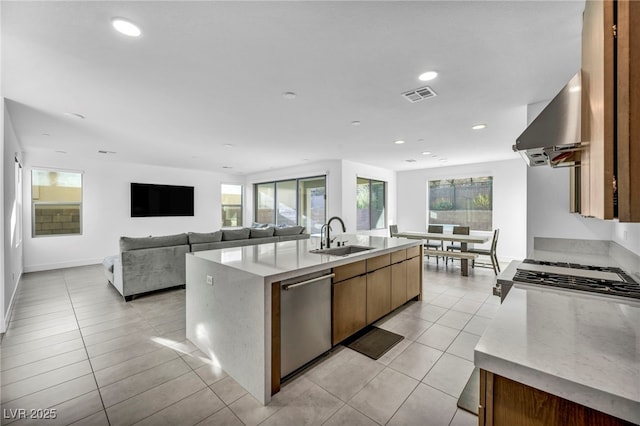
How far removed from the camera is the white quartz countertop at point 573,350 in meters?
0.68

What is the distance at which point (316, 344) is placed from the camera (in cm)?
225

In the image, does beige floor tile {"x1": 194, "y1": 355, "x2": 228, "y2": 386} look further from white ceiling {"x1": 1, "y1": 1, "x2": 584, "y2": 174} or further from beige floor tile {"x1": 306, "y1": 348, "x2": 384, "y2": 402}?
white ceiling {"x1": 1, "y1": 1, "x2": 584, "y2": 174}

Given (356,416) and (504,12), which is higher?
(504,12)

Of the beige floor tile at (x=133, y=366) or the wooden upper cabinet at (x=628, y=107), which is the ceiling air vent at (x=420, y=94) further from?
the beige floor tile at (x=133, y=366)

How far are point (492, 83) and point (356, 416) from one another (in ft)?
10.0

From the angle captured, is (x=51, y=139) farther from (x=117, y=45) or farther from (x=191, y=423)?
(x=191, y=423)

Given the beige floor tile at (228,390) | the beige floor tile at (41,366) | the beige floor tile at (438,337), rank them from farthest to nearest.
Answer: the beige floor tile at (438,337)
the beige floor tile at (41,366)
the beige floor tile at (228,390)

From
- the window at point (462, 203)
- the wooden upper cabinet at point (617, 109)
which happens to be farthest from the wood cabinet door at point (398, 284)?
the window at point (462, 203)

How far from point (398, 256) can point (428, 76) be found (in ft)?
6.55

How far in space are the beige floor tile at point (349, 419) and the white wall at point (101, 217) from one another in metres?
7.24

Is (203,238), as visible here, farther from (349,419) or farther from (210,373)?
(349,419)

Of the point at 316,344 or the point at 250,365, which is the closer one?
the point at 250,365

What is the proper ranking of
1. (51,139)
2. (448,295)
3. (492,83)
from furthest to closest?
(51,139)
(448,295)
(492,83)

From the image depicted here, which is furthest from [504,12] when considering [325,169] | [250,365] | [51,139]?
[51,139]
